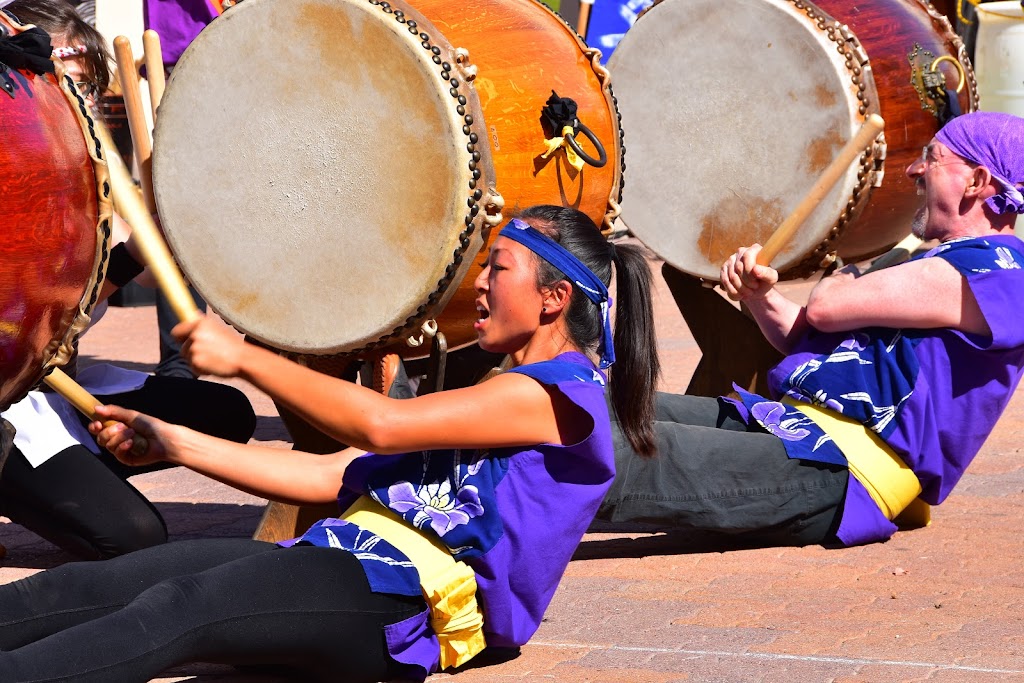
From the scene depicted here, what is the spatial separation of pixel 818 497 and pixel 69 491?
1.67 m

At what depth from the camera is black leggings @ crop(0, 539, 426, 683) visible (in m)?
2.01

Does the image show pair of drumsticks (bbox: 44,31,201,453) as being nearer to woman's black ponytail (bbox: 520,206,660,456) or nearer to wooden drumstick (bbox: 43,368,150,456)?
wooden drumstick (bbox: 43,368,150,456)

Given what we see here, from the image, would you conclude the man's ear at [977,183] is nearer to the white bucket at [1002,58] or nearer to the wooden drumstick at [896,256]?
the wooden drumstick at [896,256]

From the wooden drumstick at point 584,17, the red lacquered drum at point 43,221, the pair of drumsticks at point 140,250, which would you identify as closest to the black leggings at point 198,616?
the pair of drumsticks at point 140,250

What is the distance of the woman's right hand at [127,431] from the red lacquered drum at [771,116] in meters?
2.23

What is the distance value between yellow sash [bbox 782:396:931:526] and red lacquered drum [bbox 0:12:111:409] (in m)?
1.80

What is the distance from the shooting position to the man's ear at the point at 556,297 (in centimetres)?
238

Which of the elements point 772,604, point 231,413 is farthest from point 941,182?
point 231,413

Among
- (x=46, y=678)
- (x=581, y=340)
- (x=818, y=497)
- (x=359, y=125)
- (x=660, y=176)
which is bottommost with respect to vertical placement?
(x=818, y=497)

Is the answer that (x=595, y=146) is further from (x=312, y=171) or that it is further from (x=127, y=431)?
(x=127, y=431)

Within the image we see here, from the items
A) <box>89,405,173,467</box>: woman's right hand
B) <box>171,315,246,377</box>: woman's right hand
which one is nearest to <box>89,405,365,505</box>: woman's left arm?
<box>89,405,173,467</box>: woman's right hand

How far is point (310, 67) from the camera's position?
2.94 metres

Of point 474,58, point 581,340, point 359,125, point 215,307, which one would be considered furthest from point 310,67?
point 581,340

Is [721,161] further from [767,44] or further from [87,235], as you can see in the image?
[87,235]
